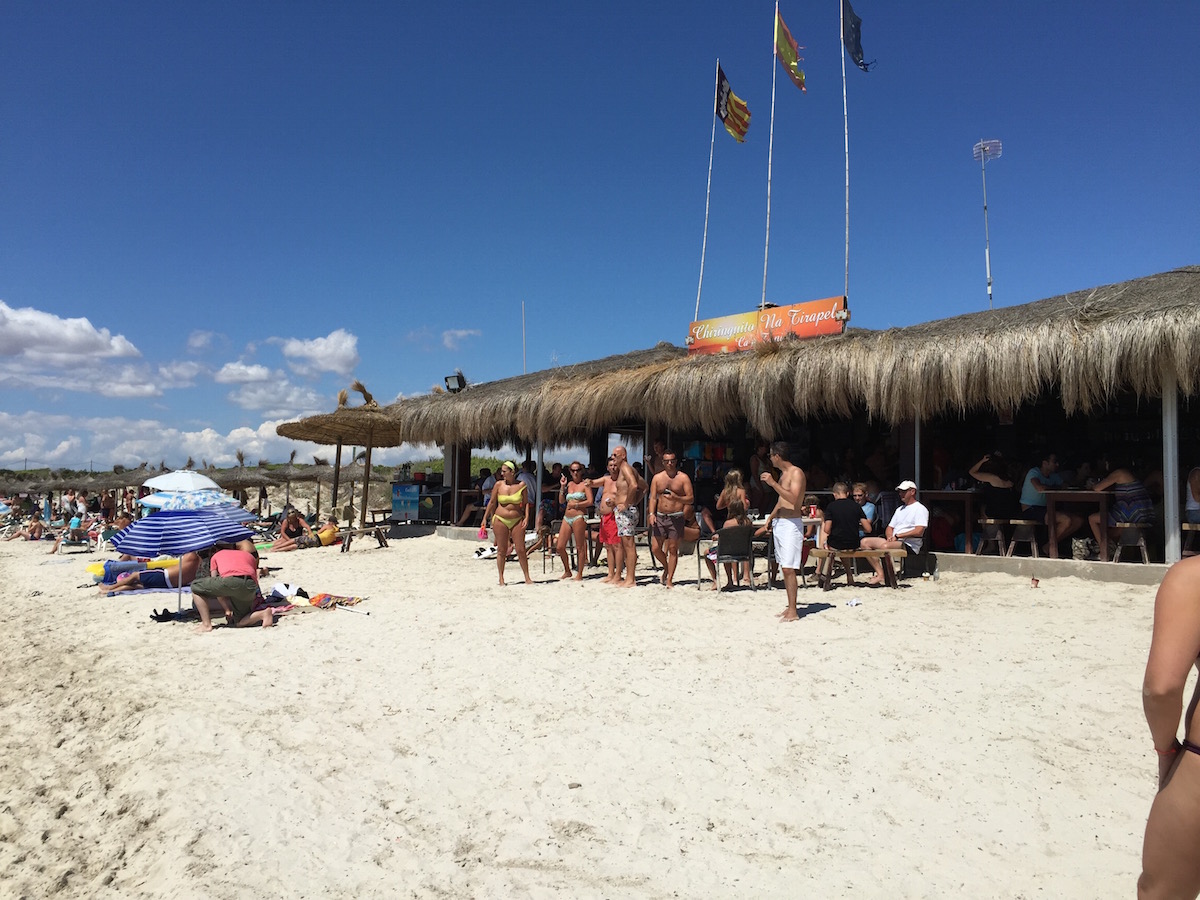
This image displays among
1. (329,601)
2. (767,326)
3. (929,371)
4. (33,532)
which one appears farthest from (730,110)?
(33,532)

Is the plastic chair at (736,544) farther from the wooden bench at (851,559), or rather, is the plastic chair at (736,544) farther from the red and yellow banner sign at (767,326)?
the red and yellow banner sign at (767,326)

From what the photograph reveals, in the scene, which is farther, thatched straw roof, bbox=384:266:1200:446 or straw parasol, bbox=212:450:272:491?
straw parasol, bbox=212:450:272:491

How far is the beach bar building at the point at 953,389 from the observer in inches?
279

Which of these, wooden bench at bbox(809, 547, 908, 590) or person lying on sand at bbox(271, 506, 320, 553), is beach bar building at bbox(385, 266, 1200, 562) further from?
person lying on sand at bbox(271, 506, 320, 553)

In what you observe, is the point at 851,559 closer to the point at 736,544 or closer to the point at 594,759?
the point at 736,544

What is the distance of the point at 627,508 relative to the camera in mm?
7730

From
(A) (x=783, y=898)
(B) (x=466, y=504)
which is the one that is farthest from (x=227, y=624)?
(B) (x=466, y=504)

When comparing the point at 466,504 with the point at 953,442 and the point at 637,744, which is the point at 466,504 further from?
the point at 637,744

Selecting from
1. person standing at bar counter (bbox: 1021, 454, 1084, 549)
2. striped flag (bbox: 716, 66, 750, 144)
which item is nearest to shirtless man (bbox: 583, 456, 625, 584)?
person standing at bar counter (bbox: 1021, 454, 1084, 549)

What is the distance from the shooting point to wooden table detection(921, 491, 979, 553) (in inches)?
318

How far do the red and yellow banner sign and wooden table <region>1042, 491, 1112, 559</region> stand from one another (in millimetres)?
4458

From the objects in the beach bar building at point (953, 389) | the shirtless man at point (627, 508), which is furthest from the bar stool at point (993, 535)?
the shirtless man at point (627, 508)

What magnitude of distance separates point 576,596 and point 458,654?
2162mm

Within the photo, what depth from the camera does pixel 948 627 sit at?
556 cm
